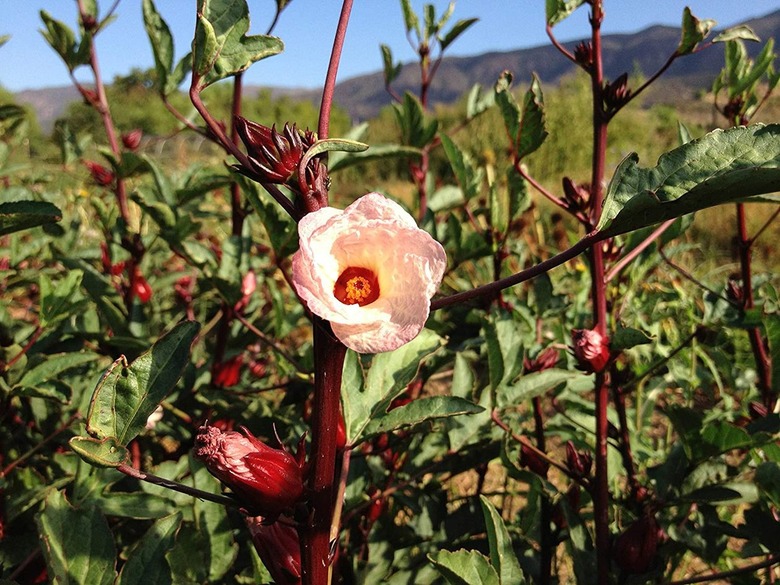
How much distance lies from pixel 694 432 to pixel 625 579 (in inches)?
10.0

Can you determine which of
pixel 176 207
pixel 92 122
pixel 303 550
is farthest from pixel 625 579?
pixel 92 122

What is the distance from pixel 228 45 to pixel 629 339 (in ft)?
2.03

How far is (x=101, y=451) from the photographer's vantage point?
0.54 meters

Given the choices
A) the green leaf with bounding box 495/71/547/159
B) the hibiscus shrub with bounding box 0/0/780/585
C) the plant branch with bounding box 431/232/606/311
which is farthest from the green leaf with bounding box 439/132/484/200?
the plant branch with bounding box 431/232/606/311

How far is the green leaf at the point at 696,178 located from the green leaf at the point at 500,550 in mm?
399

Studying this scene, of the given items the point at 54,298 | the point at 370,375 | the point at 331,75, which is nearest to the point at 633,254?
the point at 370,375

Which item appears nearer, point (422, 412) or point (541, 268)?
point (541, 268)

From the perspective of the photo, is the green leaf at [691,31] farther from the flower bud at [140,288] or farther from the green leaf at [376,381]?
the flower bud at [140,288]

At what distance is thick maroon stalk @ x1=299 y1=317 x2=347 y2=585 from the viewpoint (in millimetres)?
534

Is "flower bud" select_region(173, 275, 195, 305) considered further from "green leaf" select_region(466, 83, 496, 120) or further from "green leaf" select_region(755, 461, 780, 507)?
"green leaf" select_region(755, 461, 780, 507)

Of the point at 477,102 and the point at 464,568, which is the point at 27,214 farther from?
the point at 477,102

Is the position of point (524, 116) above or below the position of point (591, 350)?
above

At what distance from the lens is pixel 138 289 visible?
135 cm

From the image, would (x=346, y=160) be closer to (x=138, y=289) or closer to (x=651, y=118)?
(x=138, y=289)
